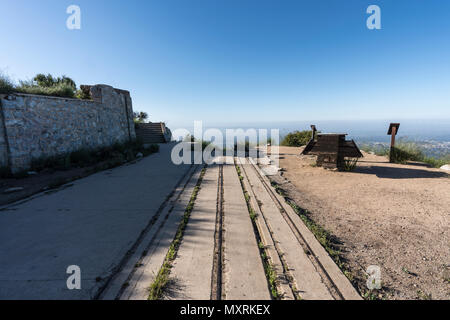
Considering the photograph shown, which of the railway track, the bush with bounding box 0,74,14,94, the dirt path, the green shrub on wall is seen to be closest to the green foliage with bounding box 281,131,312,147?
the dirt path

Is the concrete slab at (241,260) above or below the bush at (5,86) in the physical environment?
below

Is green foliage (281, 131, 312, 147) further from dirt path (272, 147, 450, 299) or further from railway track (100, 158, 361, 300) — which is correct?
railway track (100, 158, 361, 300)

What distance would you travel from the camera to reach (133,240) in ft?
7.86

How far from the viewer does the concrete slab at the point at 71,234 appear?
5.66ft

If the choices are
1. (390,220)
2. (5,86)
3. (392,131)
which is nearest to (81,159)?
(5,86)

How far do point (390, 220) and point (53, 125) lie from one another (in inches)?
377

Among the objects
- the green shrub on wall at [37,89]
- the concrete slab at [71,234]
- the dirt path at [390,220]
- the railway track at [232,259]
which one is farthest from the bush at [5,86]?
the dirt path at [390,220]

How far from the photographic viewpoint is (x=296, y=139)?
13.4 meters

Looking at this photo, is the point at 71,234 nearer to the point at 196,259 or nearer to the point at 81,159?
the point at 196,259

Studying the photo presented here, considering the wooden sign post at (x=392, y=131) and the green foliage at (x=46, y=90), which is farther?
the wooden sign post at (x=392, y=131)

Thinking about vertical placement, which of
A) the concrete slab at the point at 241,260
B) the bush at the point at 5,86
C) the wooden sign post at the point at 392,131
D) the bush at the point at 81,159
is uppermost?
the bush at the point at 5,86

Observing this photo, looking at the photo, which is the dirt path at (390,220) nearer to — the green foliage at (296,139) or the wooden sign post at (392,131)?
the wooden sign post at (392,131)

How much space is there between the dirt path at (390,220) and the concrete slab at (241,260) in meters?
1.04
